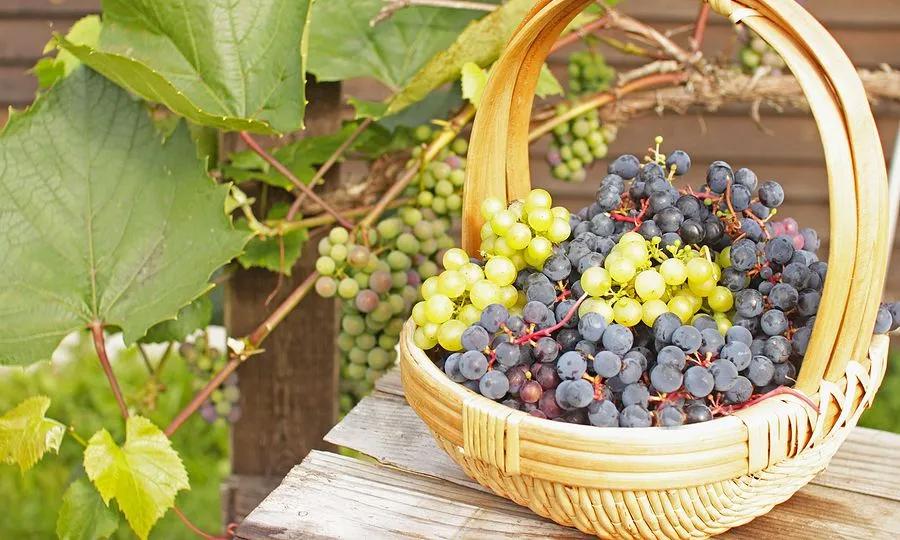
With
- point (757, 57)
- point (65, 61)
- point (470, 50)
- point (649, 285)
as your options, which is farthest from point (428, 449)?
point (757, 57)

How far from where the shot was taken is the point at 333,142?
1.33 meters

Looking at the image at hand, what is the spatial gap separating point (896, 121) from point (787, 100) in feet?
6.07

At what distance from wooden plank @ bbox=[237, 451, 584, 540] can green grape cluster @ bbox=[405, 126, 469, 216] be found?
493mm

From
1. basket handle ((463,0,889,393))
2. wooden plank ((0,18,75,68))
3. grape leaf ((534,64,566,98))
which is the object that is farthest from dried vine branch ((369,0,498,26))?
wooden plank ((0,18,75,68))

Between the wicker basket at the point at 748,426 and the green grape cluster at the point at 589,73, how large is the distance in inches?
32.5

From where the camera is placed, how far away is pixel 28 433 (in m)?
1.04

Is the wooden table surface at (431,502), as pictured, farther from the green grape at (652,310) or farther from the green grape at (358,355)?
the green grape at (358,355)

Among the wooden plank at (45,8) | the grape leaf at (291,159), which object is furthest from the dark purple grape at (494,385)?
the wooden plank at (45,8)

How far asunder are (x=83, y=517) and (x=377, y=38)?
79cm

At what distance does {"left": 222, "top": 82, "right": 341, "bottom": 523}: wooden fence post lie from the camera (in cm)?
140

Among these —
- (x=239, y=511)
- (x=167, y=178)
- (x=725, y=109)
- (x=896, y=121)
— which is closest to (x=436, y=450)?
Answer: (x=167, y=178)

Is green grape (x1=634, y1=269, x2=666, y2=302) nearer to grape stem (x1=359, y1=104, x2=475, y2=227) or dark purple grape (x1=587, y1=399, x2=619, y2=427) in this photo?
dark purple grape (x1=587, y1=399, x2=619, y2=427)

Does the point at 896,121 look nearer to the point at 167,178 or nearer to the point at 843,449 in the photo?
the point at 843,449

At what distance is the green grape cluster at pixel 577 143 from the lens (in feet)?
4.68
